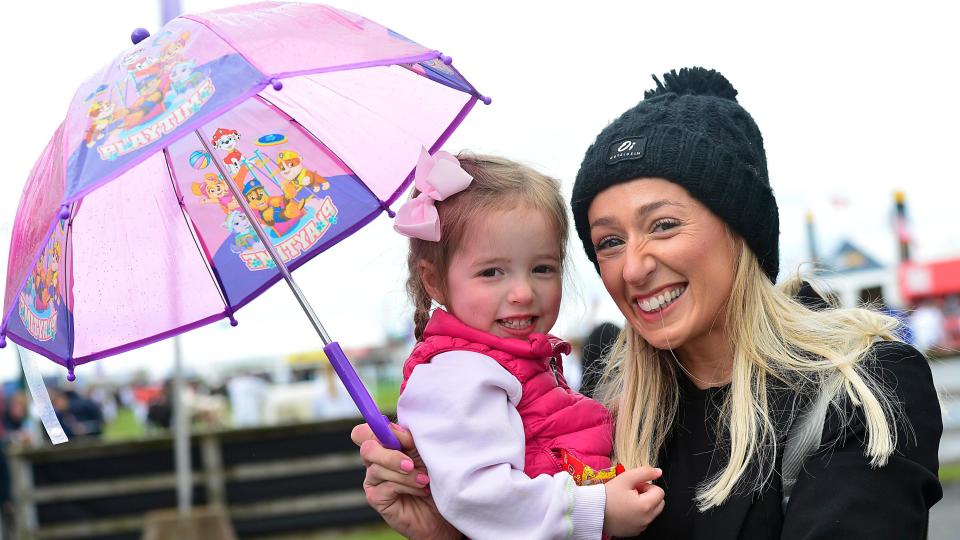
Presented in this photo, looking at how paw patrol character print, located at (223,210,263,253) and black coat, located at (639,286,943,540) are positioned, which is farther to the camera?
paw patrol character print, located at (223,210,263,253)

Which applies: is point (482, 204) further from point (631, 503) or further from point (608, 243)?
point (631, 503)

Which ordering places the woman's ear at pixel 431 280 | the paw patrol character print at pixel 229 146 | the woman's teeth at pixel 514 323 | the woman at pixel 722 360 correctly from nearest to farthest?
the woman at pixel 722 360, the woman's teeth at pixel 514 323, the woman's ear at pixel 431 280, the paw patrol character print at pixel 229 146

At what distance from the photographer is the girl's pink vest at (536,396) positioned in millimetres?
2488

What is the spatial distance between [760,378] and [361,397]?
0.92 metres

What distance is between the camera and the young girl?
2293 millimetres

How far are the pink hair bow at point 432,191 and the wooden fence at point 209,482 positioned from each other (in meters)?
6.97

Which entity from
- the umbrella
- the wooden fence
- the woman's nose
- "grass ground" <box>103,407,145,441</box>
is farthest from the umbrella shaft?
"grass ground" <box>103,407,145,441</box>

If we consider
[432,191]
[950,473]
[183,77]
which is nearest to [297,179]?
[432,191]

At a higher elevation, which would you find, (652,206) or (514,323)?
(652,206)

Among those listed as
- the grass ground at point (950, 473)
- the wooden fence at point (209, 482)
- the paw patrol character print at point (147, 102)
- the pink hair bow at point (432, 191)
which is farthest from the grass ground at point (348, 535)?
the paw patrol character print at point (147, 102)

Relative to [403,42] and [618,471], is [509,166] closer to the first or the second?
[403,42]

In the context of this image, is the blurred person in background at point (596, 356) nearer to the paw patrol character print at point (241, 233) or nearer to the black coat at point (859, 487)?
the black coat at point (859, 487)

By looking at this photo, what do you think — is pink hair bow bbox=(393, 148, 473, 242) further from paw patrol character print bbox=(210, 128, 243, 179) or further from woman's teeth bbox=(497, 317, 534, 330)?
paw patrol character print bbox=(210, 128, 243, 179)

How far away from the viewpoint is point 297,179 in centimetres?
299
